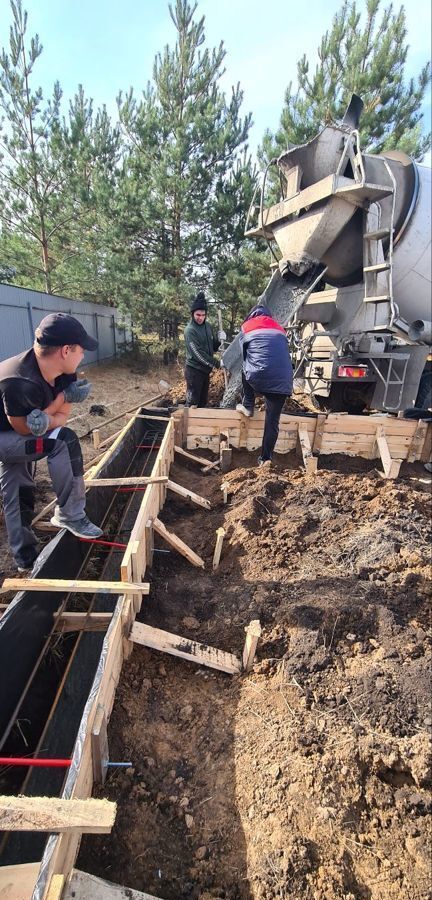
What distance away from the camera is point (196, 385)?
5875 mm

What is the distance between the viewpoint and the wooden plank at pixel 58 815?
3.65 feet

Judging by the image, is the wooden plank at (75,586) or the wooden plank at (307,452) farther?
the wooden plank at (307,452)

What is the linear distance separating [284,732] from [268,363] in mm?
3215

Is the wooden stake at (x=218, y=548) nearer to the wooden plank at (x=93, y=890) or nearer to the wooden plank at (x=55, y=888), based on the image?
the wooden plank at (x=93, y=890)

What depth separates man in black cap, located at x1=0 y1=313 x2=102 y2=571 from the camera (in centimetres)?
233

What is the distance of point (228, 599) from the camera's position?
2.75m

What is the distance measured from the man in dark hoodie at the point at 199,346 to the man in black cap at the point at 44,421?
119 inches

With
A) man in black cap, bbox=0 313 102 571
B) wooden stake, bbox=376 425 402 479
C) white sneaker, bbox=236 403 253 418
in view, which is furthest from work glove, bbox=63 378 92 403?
wooden stake, bbox=376 425 402 479

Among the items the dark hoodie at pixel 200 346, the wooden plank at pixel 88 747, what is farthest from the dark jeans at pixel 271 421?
the wooden plank at pixel 88 747

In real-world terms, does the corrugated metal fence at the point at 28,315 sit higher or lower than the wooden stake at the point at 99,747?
higher

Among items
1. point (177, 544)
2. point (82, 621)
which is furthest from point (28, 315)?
point (82, 621)

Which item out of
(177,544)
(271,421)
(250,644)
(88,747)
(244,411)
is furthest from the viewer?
(244,411)

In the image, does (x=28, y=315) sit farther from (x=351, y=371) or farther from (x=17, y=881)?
(x=17, y=881)

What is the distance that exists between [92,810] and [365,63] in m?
13.3
